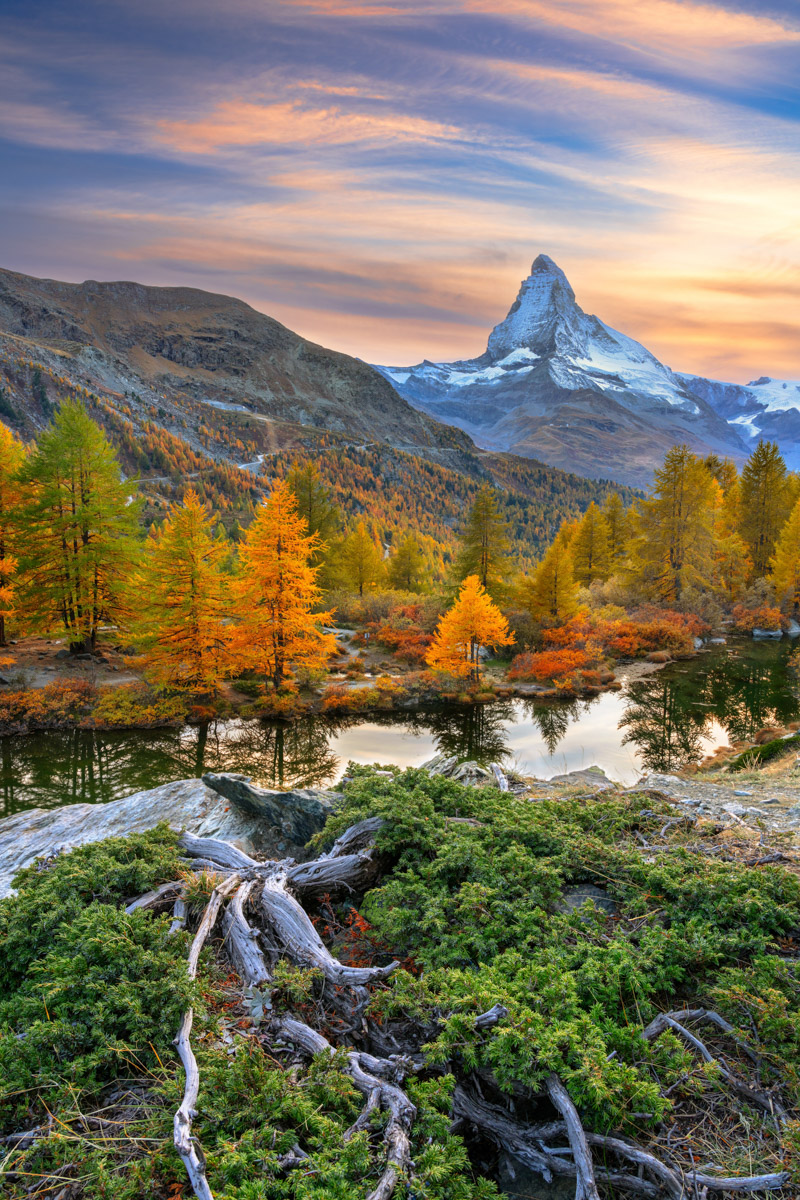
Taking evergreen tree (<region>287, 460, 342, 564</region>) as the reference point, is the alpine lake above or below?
below

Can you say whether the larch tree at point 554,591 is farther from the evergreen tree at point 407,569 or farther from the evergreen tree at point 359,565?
the evergreen tree at point 407,569

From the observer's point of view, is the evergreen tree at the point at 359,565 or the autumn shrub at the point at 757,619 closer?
the autumn shrub at the point at 757,619

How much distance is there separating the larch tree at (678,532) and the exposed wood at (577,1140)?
4010 cm

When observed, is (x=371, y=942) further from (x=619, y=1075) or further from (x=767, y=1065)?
(x=767, y=1065)

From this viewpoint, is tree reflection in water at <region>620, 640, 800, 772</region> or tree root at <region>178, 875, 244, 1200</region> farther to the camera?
tree reflection in water at <region>620, 640, 800, 772</region>

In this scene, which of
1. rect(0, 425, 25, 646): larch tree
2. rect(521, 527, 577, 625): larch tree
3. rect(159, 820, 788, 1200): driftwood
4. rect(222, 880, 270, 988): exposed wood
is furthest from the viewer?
rect(521, 527, 577, 625): larch tree

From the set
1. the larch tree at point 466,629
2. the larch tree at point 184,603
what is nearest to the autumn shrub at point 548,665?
the larch tree at point 466,629

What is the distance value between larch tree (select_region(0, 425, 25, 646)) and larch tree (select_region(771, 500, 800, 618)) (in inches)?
1759

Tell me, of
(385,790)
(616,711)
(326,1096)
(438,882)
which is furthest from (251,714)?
(326,1096)

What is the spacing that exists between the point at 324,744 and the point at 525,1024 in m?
18.8

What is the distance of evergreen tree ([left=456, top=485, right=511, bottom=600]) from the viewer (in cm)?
3456

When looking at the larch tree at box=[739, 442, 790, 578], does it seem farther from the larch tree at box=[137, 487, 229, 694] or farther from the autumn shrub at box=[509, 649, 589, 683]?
the larch tree at box=[137, 487, 229, 694]

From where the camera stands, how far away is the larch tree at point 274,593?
22578 mm

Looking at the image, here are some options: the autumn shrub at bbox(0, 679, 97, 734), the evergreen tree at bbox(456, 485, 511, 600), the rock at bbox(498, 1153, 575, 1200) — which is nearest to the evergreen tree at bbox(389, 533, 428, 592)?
the evergreen tree at bbox(456, 485, 511, 600)
